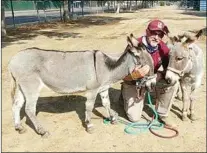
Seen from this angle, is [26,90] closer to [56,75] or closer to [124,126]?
[56,75]

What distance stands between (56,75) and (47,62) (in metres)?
0.26

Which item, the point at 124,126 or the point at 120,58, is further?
the point at 124,126

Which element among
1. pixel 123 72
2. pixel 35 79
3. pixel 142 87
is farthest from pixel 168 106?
pixel 35 79

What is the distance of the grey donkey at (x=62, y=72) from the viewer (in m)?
5.10

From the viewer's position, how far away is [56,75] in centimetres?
526

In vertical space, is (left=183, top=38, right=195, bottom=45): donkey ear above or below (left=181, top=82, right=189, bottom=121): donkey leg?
above

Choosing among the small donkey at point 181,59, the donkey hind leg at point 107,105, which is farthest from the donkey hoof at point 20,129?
the small donkey at point 181,59

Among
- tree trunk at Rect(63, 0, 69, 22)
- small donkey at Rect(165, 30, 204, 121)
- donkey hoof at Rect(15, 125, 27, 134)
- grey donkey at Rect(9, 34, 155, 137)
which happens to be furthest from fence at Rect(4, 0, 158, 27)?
small donkey at Rect(165, 30, 204, 121)

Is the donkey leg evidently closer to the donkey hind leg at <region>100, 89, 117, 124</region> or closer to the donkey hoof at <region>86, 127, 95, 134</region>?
the donkey hind leg at <region>100, 89, 117, 124</region>

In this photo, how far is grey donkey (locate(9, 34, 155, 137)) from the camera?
510 centimetres

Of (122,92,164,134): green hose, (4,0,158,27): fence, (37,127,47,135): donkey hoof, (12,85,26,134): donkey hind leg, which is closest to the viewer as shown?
(37,127,47,135): donkey hoof

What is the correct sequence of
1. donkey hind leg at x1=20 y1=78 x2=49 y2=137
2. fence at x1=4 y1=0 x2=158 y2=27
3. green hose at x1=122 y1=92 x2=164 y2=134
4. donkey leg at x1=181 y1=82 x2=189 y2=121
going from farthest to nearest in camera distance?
1. fence at x1=4 y1=0 x2=158 y2=27
2. donkey leg at x1=181 y1=82 x2=189 y2=121
3. green hose at x1=122 y1=92 x2=164 y2=134
4. donkey hind leg at x1=20 y1=78 x2=49 y2=137

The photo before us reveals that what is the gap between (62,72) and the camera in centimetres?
529

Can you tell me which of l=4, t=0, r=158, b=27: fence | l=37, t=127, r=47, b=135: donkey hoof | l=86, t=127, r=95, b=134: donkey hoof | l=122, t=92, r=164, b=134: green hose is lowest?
l=122, t=92, r=164, b=134: green hose
